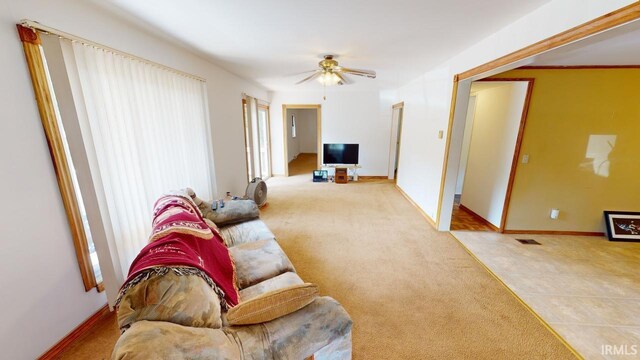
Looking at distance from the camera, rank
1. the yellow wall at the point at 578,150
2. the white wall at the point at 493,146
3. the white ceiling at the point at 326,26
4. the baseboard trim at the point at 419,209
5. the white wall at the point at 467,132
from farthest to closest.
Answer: the white wall at the point at 467,132
the baseboard trim at the point at 419,209
the white wall at the point at 493,146
the yellow wall at the point at 578,150
the white ceiling at the point at 326,26

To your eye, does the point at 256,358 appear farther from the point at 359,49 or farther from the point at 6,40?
the point at 359,49

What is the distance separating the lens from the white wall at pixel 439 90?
1.56m

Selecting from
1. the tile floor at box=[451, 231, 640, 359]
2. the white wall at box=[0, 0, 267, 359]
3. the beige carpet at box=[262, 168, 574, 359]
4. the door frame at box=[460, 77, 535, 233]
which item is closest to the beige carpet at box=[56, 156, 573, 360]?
the beige carpet at box=[262, 168, 574, 359]

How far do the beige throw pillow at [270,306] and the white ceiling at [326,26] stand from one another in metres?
1.88

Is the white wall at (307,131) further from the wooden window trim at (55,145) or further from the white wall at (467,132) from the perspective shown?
the wooden window trim at (55,145)

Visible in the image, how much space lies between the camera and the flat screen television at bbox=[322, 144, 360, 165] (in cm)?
629

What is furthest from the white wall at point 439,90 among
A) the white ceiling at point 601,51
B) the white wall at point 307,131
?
the white wall at point 307,131

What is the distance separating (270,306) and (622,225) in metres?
4.70

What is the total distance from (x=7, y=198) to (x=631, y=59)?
18.1ft

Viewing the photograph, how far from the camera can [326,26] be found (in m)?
2.09

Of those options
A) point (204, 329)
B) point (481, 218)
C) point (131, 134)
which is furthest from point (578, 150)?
point (131, 134)

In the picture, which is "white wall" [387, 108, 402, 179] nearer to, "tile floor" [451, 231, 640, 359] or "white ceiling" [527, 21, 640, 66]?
"tile floor" [451, 231, 640, 359]

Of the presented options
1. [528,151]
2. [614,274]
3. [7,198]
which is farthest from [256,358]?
[528,151]

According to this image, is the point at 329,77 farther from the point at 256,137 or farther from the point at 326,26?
the point at 256,137
